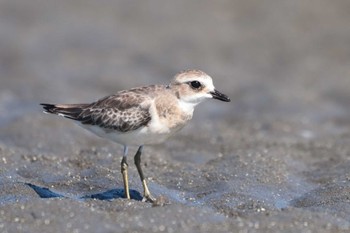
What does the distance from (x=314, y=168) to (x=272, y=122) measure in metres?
2.73

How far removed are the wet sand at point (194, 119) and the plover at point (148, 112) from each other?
0.74 meters

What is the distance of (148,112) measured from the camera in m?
8.66

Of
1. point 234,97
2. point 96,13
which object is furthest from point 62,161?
point 96,13

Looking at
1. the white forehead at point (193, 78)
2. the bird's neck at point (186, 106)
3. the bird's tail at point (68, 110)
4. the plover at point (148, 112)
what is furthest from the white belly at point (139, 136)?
the white forehead at point (193, 78)

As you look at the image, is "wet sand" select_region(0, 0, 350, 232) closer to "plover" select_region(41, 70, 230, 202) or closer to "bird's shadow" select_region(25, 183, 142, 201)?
"bird's shadow" select_region(25, 183, 142, 201)

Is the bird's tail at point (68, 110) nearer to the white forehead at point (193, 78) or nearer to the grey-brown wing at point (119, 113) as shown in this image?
the grey-brown wing at point (119, 113)

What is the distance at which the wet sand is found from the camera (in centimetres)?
803

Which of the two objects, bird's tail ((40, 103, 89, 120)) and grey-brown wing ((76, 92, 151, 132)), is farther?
bird's tail ((40, 103, 89, 120))

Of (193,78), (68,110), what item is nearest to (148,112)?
(193,78)

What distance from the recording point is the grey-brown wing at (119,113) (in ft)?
28.5

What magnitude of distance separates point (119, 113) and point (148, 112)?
15.1 inches

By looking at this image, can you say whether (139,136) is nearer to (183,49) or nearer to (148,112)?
(148,112)

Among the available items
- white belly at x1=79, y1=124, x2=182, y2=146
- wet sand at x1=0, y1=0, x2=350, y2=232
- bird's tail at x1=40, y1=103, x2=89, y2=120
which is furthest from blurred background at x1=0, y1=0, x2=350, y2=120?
white belly at x1=79, y1=124, x2=182, y2=146

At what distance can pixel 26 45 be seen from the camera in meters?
17.6
